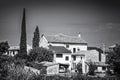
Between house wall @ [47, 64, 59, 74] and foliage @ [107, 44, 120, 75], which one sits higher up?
foliage @ [107, 44, 120, 75]

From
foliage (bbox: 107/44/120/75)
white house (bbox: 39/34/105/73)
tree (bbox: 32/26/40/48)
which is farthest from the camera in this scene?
tree (bbox: 32/26/40/48)

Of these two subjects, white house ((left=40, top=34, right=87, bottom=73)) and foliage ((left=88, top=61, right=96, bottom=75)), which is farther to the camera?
white house ((left=40, top=34, right=87, bottom=73))

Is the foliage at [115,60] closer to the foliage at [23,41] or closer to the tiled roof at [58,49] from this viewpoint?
the tiled roof at [58,49]

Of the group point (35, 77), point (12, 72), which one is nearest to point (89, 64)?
point (35, 77)

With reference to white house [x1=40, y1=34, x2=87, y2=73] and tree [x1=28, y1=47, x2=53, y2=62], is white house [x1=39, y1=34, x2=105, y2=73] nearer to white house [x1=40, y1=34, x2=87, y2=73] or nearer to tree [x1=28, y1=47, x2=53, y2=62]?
white house [x1=40, y1=34, x2=87, y2=73]

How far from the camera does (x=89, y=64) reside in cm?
4250

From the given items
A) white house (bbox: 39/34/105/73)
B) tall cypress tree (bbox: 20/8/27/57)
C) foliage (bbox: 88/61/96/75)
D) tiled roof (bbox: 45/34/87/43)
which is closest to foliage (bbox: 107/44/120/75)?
foliage (bbox: 88/61/96/75)

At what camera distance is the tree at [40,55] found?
1847 inches

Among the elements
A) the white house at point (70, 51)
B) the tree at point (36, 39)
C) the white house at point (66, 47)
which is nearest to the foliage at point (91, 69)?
the white house at point (70, 51)

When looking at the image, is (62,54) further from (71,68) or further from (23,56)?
(23,56)

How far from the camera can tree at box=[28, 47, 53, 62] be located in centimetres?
4691

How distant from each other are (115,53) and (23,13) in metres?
26.5

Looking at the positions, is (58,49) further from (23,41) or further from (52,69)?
(52,69)

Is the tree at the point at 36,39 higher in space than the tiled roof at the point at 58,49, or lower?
higher
